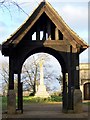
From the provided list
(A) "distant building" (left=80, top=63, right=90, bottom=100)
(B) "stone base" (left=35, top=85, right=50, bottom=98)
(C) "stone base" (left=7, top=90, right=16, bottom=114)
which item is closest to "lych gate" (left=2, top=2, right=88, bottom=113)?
(C) "stone base" (left=7, top=90, right=16, bottom=114)

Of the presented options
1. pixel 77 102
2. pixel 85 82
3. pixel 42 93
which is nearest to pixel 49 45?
pixel 77 102

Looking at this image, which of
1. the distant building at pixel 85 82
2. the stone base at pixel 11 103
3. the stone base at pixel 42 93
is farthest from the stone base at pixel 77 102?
the distant building at pixel 85 82

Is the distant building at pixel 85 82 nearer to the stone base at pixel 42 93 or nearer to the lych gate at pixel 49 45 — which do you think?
the stone base at pixel 42 93

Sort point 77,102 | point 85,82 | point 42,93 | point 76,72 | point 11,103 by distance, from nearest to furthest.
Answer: point 11,103 < point 77,102 < point 76,72 < point 42,93 < point 85,82

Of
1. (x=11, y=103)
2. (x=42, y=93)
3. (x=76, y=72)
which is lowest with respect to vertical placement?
(x=11, y=103)

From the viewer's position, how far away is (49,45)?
20375 mm

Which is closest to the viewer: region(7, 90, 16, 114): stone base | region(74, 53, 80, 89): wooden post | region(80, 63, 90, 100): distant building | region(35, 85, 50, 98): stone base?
region(7, 90, 16, 114): stone base

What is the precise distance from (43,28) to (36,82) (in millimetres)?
47169

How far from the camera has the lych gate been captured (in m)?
19.8

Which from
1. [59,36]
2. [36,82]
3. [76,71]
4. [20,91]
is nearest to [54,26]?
[59,36]

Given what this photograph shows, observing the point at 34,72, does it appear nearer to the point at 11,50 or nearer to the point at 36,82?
the point at 36,82

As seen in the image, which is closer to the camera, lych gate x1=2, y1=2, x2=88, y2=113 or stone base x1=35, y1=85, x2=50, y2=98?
lych gate x1=2, y1=2, x2=88, y2=113

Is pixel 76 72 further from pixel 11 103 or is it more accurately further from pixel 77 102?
pixel 11 103

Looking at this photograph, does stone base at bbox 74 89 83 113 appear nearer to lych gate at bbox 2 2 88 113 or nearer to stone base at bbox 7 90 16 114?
lych gate at bbox 2 2 88 113
